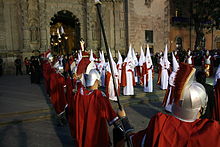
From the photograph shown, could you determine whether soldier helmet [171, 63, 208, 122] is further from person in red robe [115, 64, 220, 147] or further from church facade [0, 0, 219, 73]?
church facade [0, 0, 219, 73]

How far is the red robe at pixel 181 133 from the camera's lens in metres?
1.39

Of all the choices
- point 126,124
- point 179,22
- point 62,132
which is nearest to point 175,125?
point 126,124

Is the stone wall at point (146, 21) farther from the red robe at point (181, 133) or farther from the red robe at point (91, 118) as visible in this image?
the red robe at point (181, 133)

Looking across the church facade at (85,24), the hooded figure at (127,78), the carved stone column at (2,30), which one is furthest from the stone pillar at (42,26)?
the hooded figure at (127,78)

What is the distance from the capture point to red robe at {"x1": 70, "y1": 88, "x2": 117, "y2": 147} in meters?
3.19

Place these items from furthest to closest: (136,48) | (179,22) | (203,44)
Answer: (203,44), (179,22), (136,48)

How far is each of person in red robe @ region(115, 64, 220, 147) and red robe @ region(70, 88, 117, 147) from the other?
1.62 m

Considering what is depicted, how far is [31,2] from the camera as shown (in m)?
19.4

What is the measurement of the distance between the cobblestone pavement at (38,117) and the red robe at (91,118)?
1.73 metres

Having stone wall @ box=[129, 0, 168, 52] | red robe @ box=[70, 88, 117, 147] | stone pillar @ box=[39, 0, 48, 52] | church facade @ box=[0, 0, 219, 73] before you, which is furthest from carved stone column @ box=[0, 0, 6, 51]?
red robe @ box=[70, 88, 117, 147]

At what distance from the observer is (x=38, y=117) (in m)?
6.77

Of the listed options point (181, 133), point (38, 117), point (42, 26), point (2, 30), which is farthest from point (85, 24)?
point (181, 133)

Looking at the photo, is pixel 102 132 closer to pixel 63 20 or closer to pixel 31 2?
pixel 31 2

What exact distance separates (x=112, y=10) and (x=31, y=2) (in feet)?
30.8
